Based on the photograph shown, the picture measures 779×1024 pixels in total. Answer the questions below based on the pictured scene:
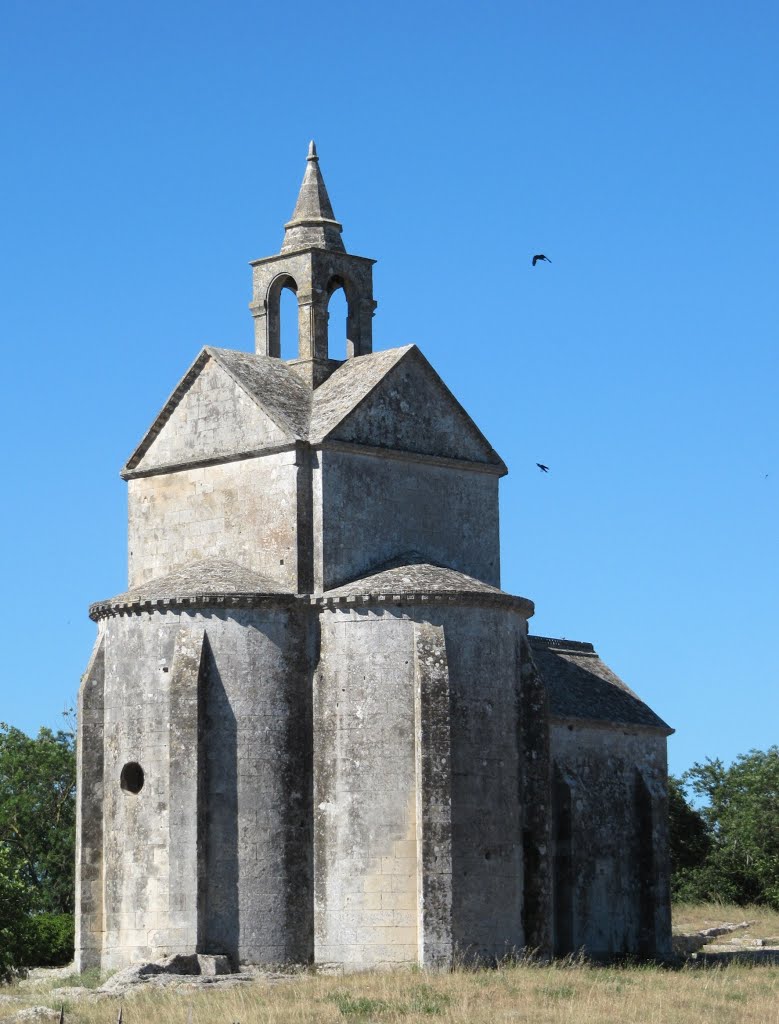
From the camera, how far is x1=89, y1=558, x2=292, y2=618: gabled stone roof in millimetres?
38250

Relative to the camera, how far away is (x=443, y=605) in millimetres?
38281

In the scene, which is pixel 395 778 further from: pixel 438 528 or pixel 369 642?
pixel 438 528

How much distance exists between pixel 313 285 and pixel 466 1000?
17201mm

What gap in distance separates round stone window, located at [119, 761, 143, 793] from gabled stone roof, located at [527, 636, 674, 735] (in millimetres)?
10010

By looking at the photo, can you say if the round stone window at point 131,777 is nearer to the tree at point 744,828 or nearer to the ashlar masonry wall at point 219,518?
the ashlar masonry wall at point 219,518

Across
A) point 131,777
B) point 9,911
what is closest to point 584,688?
point 131,777

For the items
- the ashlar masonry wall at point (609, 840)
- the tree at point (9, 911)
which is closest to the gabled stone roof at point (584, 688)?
the ashlar masonry wall at point (609, 840)

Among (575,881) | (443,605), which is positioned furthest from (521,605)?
(575,881)

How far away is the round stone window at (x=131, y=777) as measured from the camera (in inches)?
1519

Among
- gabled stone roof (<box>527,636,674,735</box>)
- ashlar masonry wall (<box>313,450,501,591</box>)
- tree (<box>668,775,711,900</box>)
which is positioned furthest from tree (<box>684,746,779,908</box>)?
ashlar masonry wall (<box>313,450,501,591</box>)

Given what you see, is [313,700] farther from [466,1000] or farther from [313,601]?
[466,1000]

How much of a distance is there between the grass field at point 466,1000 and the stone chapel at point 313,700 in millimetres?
1665

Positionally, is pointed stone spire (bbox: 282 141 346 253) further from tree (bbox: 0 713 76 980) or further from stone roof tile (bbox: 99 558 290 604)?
tree (bbox: 0 713 76 980)

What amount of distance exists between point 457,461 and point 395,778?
327 inches
